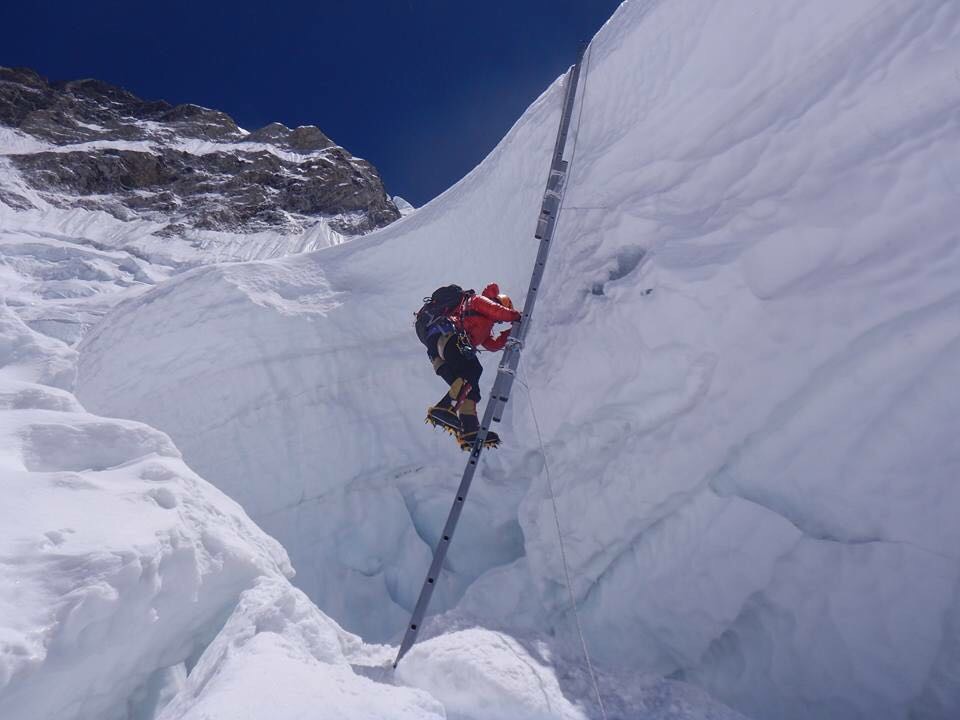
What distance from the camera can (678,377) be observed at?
423 cm

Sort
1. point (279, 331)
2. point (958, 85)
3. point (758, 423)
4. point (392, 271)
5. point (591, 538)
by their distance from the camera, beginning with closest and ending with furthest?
1. point (958, 85)
2. point (758, 423)
3. point (591, 538)
4. point (279, 331)
5. point (392, 271)

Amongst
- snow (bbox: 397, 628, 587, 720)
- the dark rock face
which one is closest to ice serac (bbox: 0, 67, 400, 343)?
the dark rock face

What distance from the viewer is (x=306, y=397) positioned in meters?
6.54

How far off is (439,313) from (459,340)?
30 centimetres

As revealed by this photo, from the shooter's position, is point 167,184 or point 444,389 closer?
point 444,389

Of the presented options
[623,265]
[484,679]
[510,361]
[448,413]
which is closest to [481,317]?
[510,361]

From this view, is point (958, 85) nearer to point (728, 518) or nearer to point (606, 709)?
point (728, 518)

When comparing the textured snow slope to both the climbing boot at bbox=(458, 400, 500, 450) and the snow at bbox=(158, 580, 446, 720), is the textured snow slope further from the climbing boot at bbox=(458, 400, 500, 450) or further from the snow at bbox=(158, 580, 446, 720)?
the climbing boot at bbox=(458, 400, 500, 450)

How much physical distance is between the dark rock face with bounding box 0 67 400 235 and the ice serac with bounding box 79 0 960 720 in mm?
38130

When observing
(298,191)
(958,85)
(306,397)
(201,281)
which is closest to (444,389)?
(306,397)

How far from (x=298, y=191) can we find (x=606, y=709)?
53537mm

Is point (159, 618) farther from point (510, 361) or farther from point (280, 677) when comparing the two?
point (510, 361)

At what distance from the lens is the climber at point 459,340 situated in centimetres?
462

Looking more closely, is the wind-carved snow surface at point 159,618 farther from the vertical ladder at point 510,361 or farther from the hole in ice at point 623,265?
the hole in ice at point 623,265
